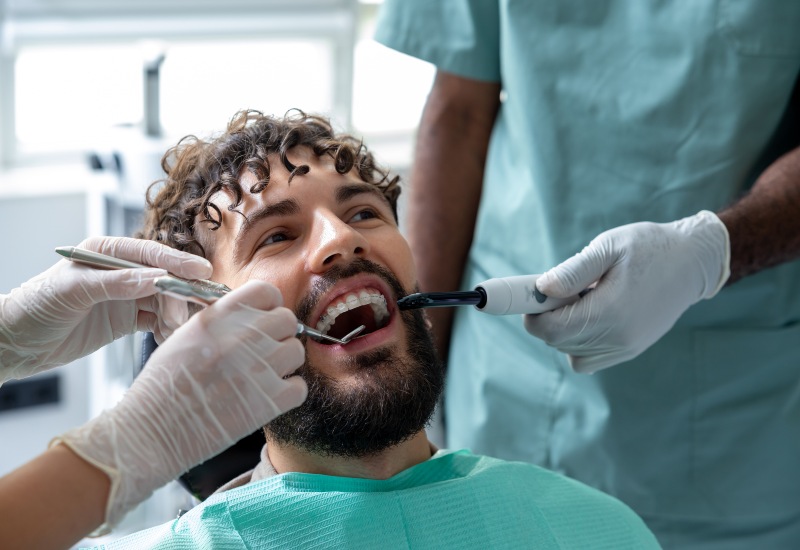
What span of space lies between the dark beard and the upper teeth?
0.09ft

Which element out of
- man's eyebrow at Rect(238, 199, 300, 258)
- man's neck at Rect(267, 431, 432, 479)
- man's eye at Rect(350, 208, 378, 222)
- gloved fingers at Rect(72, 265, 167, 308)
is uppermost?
man's eyebrow at Rect(238, 199, 300, 258)

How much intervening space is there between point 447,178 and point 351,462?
702 millimetres

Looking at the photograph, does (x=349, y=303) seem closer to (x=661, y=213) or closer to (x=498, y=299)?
(x=498, y=299)

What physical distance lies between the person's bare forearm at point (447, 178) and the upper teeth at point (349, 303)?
487 millimetres

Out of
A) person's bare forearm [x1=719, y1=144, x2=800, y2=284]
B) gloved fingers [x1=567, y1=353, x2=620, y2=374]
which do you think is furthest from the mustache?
person's bare forearm [x1=719, y1=144, x2=800, y2=284]

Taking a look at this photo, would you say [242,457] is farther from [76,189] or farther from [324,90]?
[324,90]

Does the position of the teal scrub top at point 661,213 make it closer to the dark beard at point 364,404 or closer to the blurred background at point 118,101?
the dark beard at point 364,404

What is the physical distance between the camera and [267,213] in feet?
4.91

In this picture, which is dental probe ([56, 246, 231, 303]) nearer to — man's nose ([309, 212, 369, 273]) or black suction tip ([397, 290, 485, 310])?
man's nose ([309, 212, 369, 273])

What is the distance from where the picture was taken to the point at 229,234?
60.5 inches

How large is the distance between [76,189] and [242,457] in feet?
5.17

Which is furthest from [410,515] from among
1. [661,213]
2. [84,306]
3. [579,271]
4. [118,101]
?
[118,101]

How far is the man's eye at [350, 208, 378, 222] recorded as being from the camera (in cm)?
161

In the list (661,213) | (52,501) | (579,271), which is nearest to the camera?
(52,501)
